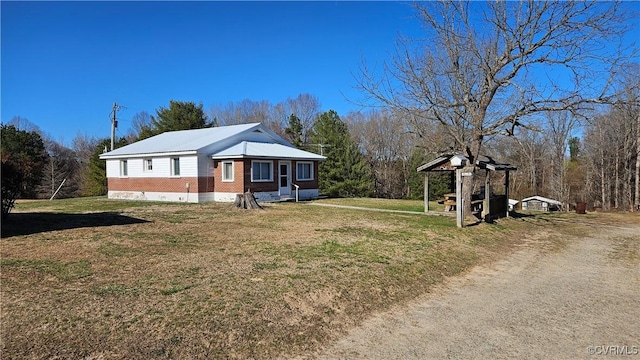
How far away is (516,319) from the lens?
5180mm

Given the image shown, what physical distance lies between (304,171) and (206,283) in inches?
758

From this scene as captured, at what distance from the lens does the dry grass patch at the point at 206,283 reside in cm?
413

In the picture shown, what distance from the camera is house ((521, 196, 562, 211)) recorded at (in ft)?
123

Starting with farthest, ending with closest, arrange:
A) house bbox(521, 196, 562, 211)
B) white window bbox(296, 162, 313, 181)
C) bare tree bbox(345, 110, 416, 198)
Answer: bare tree bbox(345, 110, 416, 198)
house bbox(521, 196, 562, 211)
white window bbox(296, 162, 313, 181)

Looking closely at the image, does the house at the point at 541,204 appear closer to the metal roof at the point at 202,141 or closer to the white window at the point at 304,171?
the white window at the point at 304,171

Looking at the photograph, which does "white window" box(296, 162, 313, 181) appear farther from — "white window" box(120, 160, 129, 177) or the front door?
"white window" box(120, 160, 129, 177)

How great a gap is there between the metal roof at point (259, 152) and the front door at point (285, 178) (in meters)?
0.64

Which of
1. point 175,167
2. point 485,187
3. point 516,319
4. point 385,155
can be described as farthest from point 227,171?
point 385,155

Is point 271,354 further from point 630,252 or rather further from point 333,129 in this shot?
point 333,129

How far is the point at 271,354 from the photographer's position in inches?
158

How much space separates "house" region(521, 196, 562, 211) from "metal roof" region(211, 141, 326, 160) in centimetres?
2433

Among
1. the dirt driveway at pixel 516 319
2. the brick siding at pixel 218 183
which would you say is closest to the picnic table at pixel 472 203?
the dirt driveway at pixel 516 319

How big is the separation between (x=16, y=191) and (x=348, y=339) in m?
11.7

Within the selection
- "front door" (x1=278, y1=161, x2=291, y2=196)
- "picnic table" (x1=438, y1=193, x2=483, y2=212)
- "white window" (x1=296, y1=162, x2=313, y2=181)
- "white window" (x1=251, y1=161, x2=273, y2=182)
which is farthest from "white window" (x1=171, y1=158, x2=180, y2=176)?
"picnic table" (x1=438, y1=193, x2=483, y2=212)
